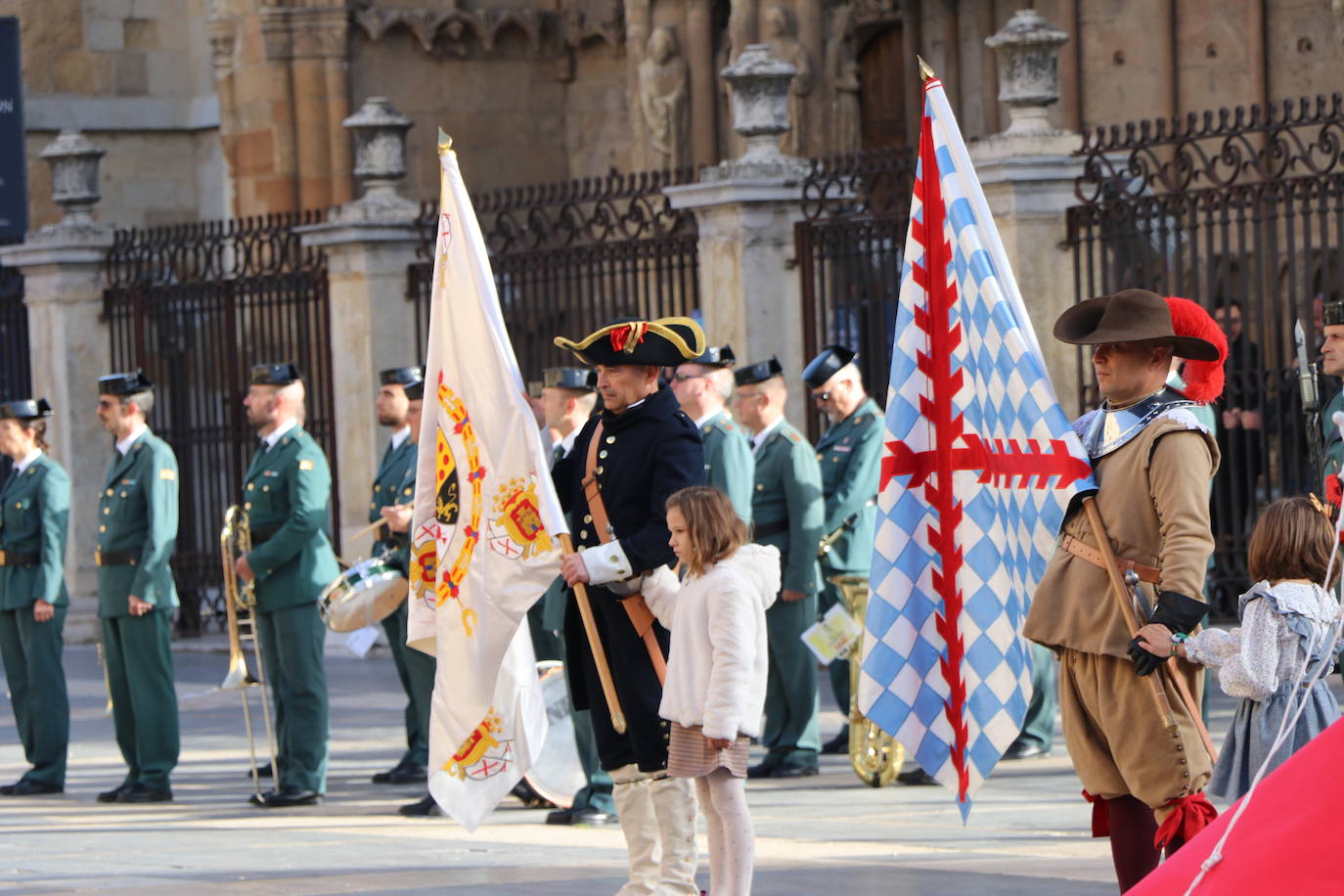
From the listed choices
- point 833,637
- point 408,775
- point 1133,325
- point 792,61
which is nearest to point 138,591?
point 408,775

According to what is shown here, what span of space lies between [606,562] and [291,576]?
354 cm

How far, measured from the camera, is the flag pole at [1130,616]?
637 cm

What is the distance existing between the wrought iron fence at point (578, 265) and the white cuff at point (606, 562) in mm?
7335

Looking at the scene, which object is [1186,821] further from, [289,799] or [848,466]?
[289,799]

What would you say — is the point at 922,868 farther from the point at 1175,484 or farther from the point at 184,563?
the point at 184,563

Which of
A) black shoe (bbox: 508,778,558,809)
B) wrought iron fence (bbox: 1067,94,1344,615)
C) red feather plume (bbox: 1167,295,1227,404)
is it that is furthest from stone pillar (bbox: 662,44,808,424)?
red feather plume (bbox: 1167,295,1227,404)

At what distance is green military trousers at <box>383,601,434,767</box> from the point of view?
35.2ft

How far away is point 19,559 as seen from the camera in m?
11.6

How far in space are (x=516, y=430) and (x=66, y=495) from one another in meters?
4.35

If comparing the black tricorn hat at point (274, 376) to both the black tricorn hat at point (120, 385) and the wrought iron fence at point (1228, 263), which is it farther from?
the wrought iron fence at point (1228, 263)

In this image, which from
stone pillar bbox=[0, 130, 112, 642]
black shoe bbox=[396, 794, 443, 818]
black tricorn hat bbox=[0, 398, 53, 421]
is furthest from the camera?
stone pillar bbox=[0, 130, 112, 642]

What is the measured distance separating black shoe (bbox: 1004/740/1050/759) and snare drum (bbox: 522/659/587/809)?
6.69ft

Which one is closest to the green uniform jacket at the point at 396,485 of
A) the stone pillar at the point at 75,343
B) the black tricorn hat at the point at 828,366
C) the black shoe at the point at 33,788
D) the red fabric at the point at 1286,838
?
the black tricorn hat at the point at 828,366

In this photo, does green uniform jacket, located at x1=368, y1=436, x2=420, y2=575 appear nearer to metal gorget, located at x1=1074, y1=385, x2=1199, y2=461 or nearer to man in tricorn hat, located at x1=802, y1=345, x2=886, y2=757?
man in tricorn hat, located at x1=802, y1=345, x2=886, y2=757
